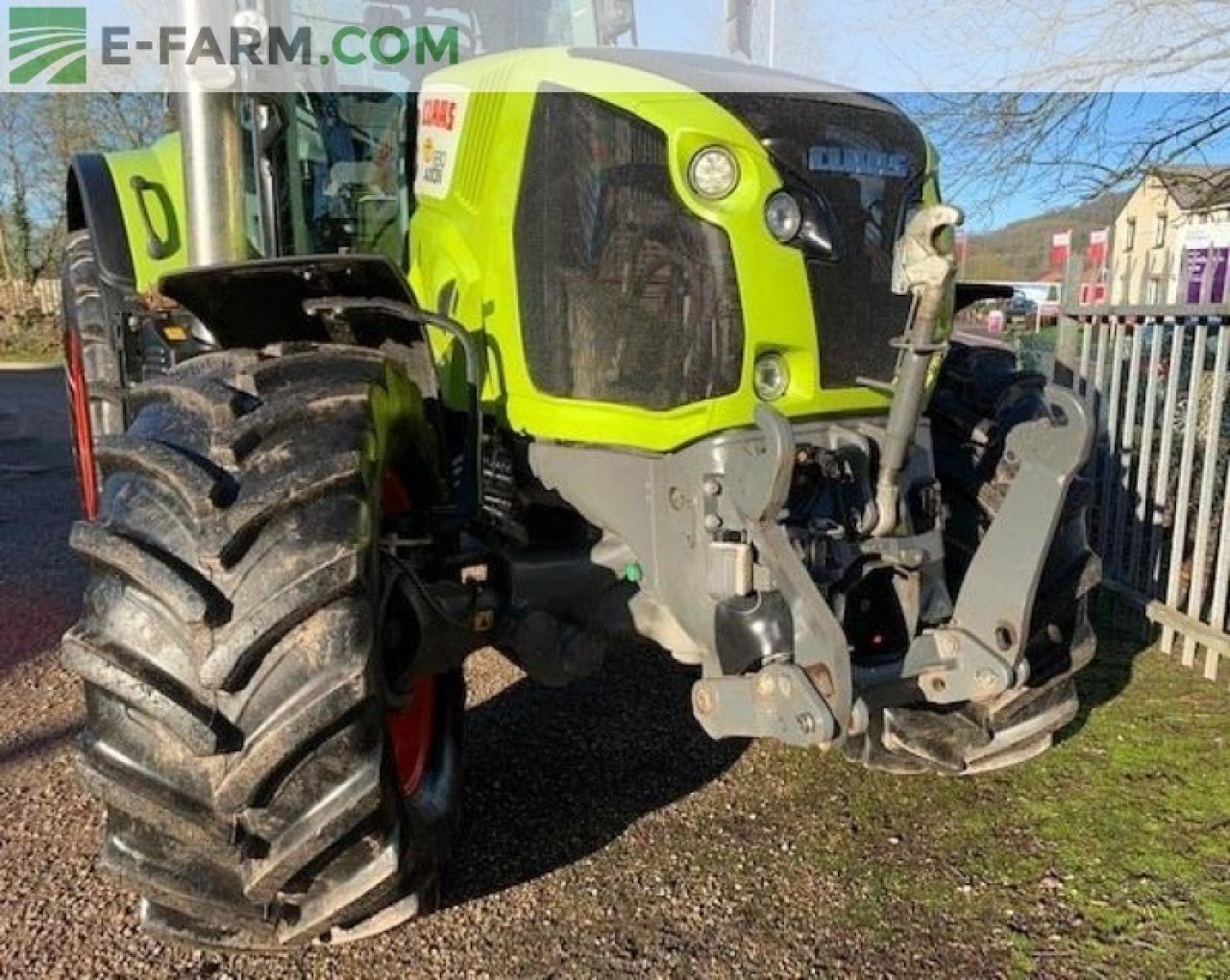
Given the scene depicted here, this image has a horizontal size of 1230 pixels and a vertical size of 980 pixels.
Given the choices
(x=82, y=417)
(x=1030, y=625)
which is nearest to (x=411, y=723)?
(x=1030, y=625)

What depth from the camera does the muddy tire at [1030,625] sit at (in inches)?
123

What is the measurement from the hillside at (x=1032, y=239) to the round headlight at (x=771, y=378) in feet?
6.95

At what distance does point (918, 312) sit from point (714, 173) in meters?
0.54

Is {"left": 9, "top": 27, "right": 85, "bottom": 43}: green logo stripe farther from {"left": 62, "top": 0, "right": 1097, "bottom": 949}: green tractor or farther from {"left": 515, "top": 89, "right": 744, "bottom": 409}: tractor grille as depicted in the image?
{"left": 515, "top": 89, "right": 744, "bottom": 409}: tractor grille

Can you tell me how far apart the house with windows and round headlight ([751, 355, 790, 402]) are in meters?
2.94

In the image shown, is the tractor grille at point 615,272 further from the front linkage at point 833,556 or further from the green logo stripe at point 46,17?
the green logo stripe at point 46,17

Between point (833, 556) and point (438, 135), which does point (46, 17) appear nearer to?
point (438, 135)

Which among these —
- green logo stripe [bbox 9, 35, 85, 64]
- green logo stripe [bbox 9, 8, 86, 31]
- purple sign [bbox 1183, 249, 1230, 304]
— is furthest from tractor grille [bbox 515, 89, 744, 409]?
green logo stripe [bbox 9, 35, 85, 64]

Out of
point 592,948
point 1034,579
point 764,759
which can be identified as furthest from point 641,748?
point 1034,579

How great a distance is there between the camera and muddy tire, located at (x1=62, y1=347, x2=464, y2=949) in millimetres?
2242

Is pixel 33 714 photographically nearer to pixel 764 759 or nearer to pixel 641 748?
pixel 641 748

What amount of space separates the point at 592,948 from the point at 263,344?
1.74 meters

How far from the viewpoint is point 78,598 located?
554 centimetres

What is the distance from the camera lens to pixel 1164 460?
16.6 feet
